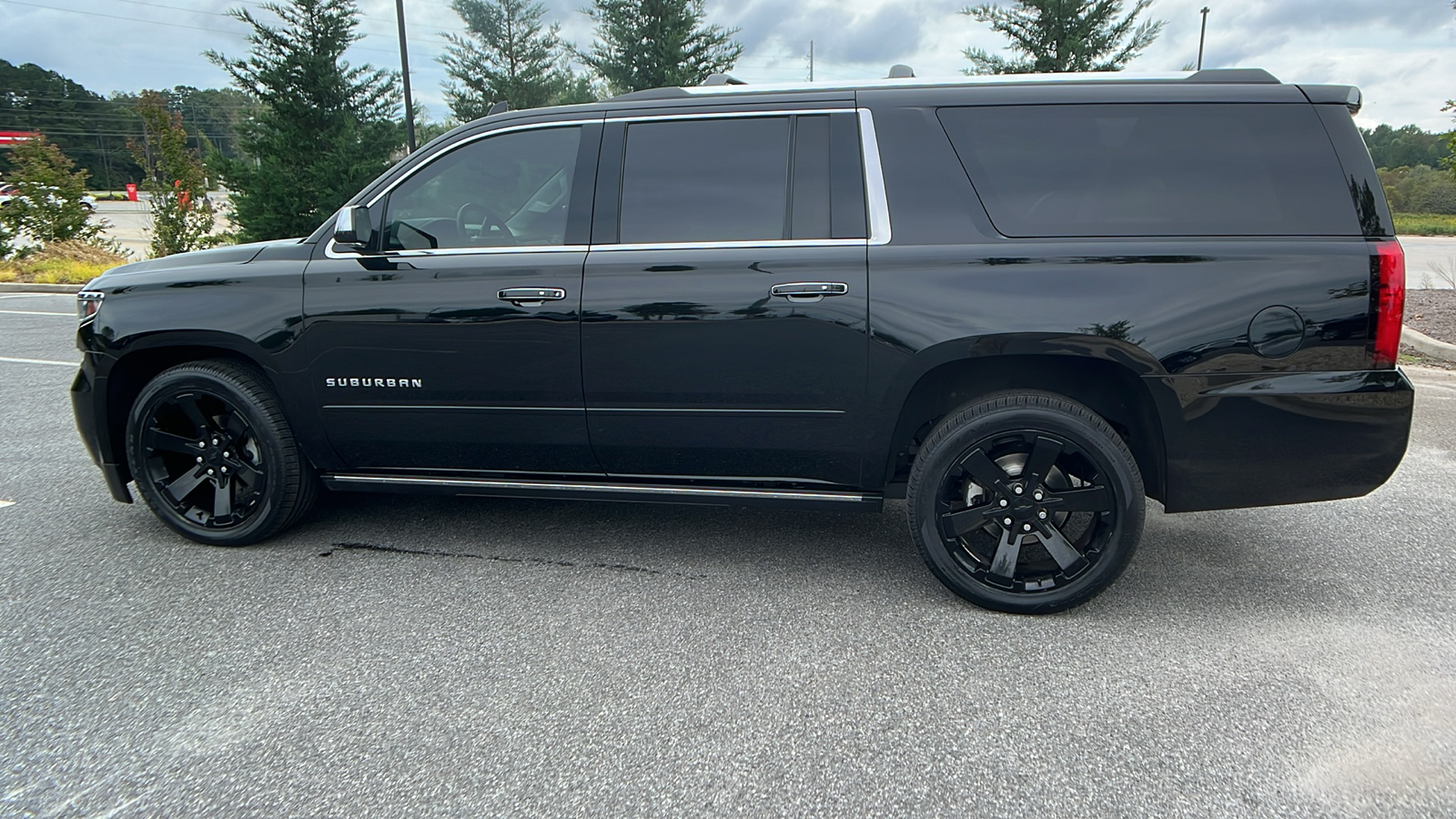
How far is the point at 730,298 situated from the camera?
130 inches

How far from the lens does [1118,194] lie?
313cm

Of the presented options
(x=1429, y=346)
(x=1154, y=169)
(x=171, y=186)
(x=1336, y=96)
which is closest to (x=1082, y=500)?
(x=1154, y=169)

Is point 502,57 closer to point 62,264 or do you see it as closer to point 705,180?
point 62,264

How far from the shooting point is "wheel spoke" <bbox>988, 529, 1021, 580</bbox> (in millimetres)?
3281

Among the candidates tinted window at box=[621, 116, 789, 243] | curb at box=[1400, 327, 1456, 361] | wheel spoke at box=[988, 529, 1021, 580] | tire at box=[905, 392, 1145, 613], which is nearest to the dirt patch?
curb at box=[1400, 327, 1456, 361]

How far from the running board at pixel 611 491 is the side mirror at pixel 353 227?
983 millimetres

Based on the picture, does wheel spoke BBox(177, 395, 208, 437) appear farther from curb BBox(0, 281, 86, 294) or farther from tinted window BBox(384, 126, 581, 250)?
curb BBox(0, 281, 86, 294)

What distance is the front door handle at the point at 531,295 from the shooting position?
346 centimetres

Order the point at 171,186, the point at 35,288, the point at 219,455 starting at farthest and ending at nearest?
the point at 171,186 < the point at 35,288 < the point at 219,455

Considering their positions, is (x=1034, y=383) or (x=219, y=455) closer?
(x=1034, y=383)

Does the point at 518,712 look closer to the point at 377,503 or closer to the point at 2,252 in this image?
the point at 377,503

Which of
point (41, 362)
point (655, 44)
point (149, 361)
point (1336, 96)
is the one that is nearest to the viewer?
point (1336, 96)

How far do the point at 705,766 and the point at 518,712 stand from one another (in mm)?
608

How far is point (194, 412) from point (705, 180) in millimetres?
2398
